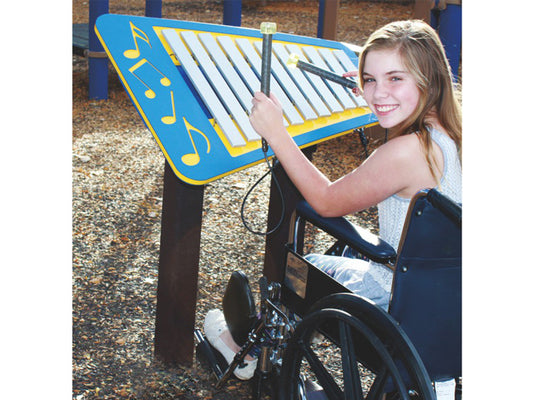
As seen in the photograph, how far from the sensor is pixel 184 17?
31.7ft

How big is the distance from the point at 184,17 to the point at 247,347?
847 centimetres

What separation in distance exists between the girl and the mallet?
9 cm

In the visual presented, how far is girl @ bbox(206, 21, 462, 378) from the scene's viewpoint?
1.54m

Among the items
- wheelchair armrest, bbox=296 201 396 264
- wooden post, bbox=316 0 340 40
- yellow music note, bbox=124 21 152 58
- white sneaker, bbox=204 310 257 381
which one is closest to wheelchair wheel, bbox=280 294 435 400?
wheelchair armrest, bbox=296 201 396 264

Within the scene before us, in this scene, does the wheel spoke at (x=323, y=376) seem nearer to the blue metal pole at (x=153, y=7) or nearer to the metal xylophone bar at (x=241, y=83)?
the metal xylophone bar at (x=241, y=83)

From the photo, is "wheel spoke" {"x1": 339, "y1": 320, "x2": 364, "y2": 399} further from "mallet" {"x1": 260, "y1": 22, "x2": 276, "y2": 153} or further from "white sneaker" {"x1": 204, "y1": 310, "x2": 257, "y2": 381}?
"white sneaker" {"x1": 204, "y1": 310, "x2": 257, "y2": 381}

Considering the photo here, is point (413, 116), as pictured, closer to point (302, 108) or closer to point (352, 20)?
point (302, 108)

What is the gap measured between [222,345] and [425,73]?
1148 millimetres

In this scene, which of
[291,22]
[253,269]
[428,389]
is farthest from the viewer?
[291,22]

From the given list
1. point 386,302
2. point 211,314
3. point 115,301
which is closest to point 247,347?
point 211,314

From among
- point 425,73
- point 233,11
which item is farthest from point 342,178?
point 233,11

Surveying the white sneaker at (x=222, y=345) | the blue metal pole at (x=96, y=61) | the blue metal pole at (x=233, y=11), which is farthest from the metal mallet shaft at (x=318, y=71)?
the blue metal pole at (x=96, y=61)

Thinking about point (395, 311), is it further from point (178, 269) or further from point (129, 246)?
point (129, 246)

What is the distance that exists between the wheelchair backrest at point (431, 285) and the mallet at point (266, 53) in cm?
58
